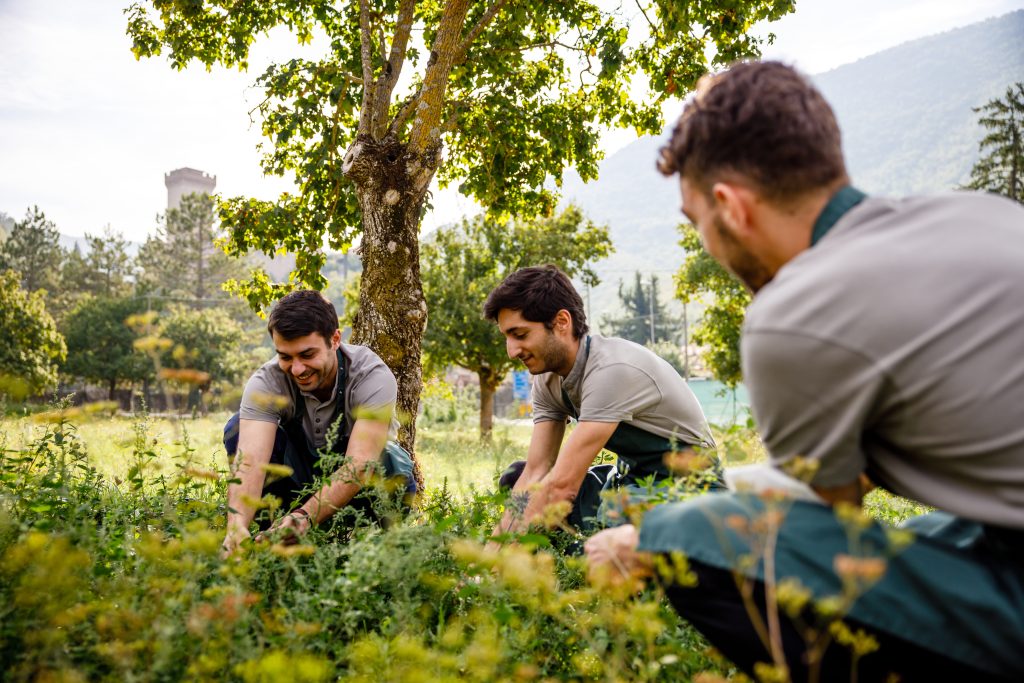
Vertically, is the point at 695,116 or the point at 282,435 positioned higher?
the point at 695,116

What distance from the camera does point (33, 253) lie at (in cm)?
5466

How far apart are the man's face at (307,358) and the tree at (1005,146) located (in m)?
36.9

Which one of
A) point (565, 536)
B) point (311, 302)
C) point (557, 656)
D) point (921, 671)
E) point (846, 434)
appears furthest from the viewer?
point (311, 302)

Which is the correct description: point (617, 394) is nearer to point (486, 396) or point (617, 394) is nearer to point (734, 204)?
point (734, 204)

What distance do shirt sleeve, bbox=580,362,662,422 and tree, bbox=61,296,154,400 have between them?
42.1m

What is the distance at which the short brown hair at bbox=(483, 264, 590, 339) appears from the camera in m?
3.92

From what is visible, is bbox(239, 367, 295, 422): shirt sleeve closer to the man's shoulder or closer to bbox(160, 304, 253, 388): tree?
the man's shoulder

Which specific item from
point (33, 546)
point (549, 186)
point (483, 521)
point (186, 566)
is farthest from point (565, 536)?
point (549, 186)

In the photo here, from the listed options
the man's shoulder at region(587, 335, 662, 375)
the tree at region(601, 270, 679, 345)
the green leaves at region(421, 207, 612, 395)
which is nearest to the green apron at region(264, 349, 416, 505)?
the man's shoulder at region(587, 335, 662, 375)

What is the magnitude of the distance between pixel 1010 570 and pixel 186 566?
76.8 inches

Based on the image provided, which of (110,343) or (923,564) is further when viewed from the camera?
(110,343)

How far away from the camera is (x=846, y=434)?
1.55 m

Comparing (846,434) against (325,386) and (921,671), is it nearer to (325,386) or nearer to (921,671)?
(921,671)

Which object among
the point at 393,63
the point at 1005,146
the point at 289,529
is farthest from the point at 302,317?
the point at 1005,146
